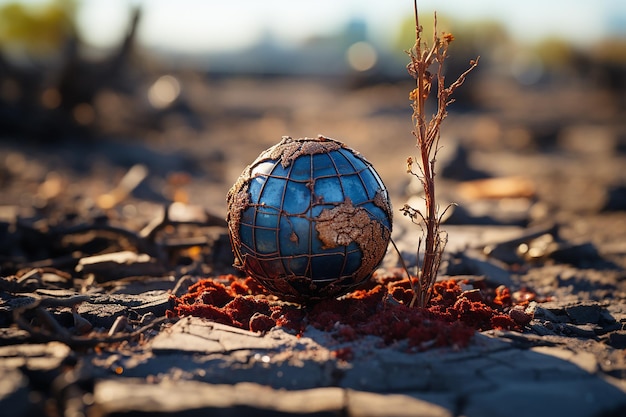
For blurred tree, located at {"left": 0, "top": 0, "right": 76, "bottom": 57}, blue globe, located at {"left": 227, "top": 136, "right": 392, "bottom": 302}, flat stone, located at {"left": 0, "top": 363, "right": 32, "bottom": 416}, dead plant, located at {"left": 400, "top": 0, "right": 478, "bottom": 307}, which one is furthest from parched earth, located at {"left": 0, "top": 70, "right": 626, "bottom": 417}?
blurred tree, located at {"left": 0, "top": 0, "right": 76, "bottom": 57}

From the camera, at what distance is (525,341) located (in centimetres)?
500

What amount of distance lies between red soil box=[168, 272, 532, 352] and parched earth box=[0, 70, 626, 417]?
7 centimetres

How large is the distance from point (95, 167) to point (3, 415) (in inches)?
460

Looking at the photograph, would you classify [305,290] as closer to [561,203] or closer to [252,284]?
[252,284]

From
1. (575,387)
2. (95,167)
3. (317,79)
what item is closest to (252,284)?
(575,387)

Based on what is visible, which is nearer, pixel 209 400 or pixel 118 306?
pixel 209 400

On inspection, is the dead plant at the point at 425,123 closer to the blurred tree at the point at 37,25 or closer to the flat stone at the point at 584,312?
the flat stone at the point at 584,312

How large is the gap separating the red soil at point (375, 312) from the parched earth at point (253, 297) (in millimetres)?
70

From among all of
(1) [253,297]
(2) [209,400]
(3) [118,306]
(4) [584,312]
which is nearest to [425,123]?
(1) [253,297]

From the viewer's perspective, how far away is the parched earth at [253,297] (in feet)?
13.6

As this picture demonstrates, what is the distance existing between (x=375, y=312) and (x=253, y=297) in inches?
43.4

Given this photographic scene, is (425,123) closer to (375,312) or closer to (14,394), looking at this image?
(375,312)

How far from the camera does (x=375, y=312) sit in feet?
17.6

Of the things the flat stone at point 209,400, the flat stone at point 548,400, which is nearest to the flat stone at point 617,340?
the flat stone at point 548,400
